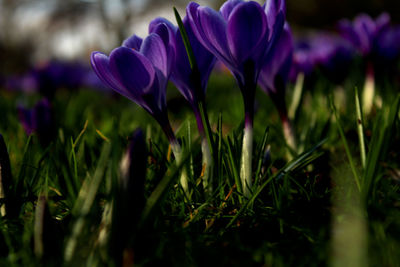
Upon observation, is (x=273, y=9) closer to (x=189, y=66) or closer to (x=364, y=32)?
(x=189, y=66)

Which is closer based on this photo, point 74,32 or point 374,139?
point 374,139

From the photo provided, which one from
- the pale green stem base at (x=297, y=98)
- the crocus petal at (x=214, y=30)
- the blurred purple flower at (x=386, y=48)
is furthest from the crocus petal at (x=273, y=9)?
the blurred purple flower at (x=386, y=48)

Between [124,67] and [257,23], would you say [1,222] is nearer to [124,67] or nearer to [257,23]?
[124,67]

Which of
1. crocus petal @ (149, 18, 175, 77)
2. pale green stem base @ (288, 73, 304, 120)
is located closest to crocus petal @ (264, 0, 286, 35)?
crocus petal @ (149, 18, 175, 77)

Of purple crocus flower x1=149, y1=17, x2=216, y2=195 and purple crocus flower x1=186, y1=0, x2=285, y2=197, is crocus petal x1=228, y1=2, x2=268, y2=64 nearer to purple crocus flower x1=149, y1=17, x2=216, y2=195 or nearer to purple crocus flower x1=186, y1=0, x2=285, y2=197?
purple crocus flower x1=186, y1=0, x2=285, y2=197

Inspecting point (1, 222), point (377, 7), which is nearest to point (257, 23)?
point (1, 222)

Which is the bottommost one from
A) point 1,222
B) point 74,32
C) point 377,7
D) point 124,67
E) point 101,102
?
point 1,222

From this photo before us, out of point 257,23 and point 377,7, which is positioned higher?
point 377,7

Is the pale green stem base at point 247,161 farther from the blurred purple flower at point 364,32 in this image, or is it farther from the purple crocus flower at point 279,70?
the blurred purple flower at point 364,32
